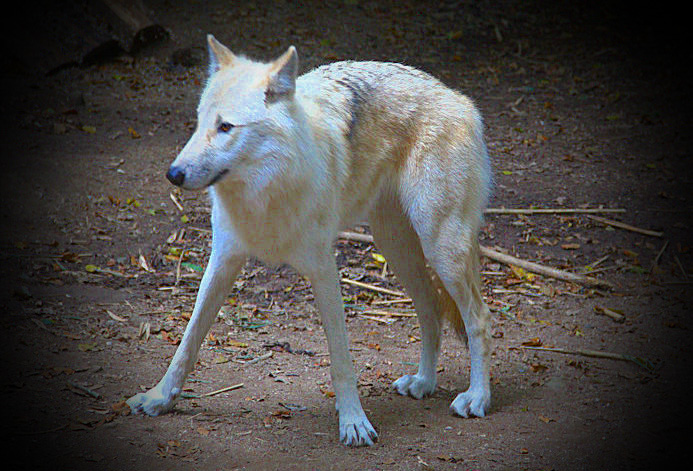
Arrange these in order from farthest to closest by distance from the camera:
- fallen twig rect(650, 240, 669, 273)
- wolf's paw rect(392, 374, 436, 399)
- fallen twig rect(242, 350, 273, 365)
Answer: fallen twig rect(650, 240, 669, 273), fallen twig rect(242, 350, 273, 365), wolf's paw rect(392, 374, 436, 399)

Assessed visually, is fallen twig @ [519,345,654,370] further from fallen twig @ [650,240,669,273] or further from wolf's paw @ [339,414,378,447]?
wolf's paw @ [339,414,378,447]

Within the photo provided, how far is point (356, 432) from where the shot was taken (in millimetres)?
3729

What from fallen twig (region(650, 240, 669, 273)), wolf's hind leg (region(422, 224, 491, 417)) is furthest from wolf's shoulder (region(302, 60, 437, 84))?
fallen twig (region(650, 240, 669, 273))

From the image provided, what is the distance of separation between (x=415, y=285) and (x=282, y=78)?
1.65m

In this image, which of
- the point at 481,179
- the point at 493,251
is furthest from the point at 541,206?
the point at 481,179

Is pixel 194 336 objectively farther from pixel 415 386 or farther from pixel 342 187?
pixel 415 386

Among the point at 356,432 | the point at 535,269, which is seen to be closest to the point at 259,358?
the point at 356,432

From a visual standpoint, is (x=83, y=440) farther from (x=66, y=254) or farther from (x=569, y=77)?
(x=569, y=77)

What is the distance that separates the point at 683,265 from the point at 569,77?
4.46 meters

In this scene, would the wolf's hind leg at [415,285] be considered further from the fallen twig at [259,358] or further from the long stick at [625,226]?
the long stick at [625,226]

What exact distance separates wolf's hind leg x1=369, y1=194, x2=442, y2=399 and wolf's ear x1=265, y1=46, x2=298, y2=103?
1.22 metres

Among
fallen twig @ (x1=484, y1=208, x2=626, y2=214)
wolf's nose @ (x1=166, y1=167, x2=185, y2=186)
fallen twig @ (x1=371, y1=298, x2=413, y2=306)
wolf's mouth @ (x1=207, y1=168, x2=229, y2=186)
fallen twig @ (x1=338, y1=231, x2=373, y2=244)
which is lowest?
fallen twig @ (x1=371, y1=298, x2=413, y2=306)

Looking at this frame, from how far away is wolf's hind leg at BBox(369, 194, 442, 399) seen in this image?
4383 millimetres

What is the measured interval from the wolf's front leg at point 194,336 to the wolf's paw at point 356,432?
0.84m
